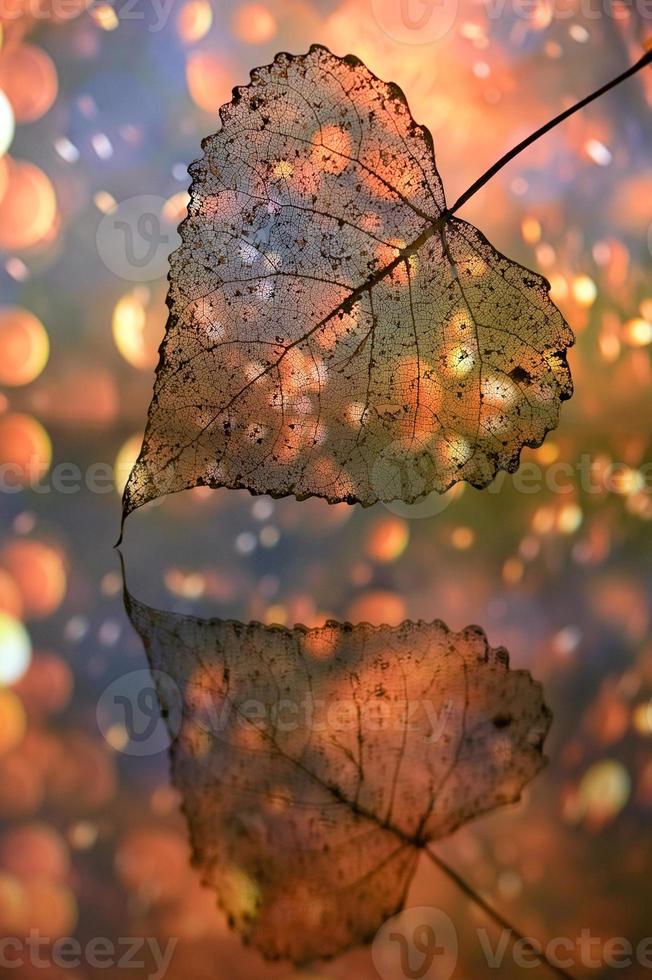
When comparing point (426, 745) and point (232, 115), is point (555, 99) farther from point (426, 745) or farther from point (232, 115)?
point (426, 745)

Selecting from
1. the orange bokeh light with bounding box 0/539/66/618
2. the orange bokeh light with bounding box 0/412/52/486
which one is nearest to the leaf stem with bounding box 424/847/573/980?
the orange bokeh light with bounding box 0/539/66/618

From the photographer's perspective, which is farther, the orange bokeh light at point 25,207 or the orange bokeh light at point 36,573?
the orange bokeh light at point 25,207

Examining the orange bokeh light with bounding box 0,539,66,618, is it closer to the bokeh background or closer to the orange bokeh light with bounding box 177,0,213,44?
the bokeh background

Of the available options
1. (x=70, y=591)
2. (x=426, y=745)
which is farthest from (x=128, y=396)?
(x=426, y=745)

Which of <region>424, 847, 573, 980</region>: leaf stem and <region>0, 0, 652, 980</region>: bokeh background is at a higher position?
<region>0, 0, 652, 980</region>: bokeh background

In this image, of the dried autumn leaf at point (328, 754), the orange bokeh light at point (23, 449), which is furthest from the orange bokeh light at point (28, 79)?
the dried autumn leaf at point (328, 754)

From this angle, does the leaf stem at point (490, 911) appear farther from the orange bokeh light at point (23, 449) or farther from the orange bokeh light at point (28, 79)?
the orange bokeh light at point (28, 79)

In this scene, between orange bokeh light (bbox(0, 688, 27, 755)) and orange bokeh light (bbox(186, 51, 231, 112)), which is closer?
orange bokeh light (bbox(0, 688, 27, 755))

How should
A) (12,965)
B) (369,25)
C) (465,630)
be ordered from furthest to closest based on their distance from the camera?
1. (369,25)
2. (465,630)
3. (12,965)
